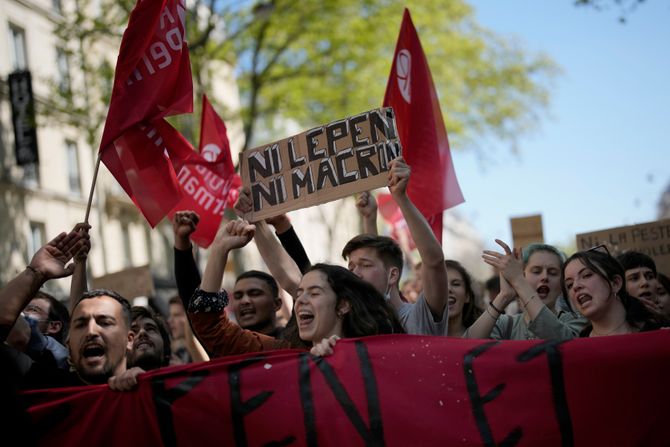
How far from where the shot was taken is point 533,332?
16.1ft

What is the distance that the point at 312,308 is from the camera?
4.46 meters

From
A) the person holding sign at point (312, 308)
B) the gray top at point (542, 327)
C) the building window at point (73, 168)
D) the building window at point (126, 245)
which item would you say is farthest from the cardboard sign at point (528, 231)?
the building window at point (126, 245)

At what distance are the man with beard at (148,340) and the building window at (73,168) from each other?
23322mm

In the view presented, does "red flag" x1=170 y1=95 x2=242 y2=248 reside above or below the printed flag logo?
below

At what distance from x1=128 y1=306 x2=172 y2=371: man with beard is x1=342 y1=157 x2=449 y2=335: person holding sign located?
1.29m

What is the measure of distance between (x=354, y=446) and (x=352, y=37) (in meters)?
20.0

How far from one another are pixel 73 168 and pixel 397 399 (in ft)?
84.5

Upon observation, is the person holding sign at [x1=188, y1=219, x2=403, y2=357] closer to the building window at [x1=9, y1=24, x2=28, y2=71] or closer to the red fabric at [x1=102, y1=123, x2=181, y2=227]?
the red fabric at [x1=102, y1=123, x2=181, y2=227]

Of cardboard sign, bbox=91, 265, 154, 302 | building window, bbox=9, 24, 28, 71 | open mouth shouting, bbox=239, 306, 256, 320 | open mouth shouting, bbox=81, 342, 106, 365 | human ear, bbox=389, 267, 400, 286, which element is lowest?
open mouth shouting, bbox=81, 342, 106, 365

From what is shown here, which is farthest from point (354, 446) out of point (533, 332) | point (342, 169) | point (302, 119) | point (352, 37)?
point (302, 119)

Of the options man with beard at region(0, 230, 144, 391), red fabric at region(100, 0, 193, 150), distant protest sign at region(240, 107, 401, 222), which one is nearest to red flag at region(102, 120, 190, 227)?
red fabric at region(100, 0, 193, 150)

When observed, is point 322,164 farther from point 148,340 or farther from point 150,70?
point 148,340

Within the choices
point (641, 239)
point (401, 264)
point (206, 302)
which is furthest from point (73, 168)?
point (206, 302)

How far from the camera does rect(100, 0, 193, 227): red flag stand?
5.75 meters
